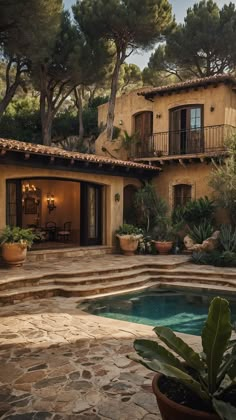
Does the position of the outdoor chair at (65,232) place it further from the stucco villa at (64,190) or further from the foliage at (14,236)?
the foliage at (14,236)

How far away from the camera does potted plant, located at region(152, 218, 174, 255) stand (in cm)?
1497

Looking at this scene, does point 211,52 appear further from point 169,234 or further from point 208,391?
point 208,391

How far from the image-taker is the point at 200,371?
2.95 m

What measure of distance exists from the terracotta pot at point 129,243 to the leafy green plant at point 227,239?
3239mm

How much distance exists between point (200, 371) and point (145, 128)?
59.5ft

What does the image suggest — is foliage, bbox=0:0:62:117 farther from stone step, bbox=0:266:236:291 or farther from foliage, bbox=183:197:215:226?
stone step, bbox=0:266:236:291

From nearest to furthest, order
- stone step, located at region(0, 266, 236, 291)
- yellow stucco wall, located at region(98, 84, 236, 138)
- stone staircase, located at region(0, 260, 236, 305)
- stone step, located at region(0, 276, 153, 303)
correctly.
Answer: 1. stone step, located at region(0, 276, 153, 303)
2. stone staircase, located at region(0, 260, 236, 305)
3. stone step, located at region(0, 266, 236, 291)
4. yellow stucco wall, located at region(98, 84, 236, 138)

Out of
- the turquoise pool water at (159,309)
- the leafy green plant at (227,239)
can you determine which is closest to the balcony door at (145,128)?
the leafy green plant at (227,239)

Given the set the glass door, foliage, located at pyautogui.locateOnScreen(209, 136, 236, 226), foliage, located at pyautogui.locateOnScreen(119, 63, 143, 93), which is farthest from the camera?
foliage, located at pyautogui.locateOnScreen(119, 63, 143, 93)

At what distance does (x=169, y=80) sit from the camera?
26312 mm

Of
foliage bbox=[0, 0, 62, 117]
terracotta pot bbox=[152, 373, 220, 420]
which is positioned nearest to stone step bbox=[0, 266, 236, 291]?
terracotta pot bbox=[152, 373, 220, 420]

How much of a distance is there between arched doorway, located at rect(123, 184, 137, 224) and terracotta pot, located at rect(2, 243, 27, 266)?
7057 millimetres

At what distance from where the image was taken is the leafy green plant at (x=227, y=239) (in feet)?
44.7

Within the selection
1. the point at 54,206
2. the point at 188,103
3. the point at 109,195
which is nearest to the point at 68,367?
the point at 109,195
